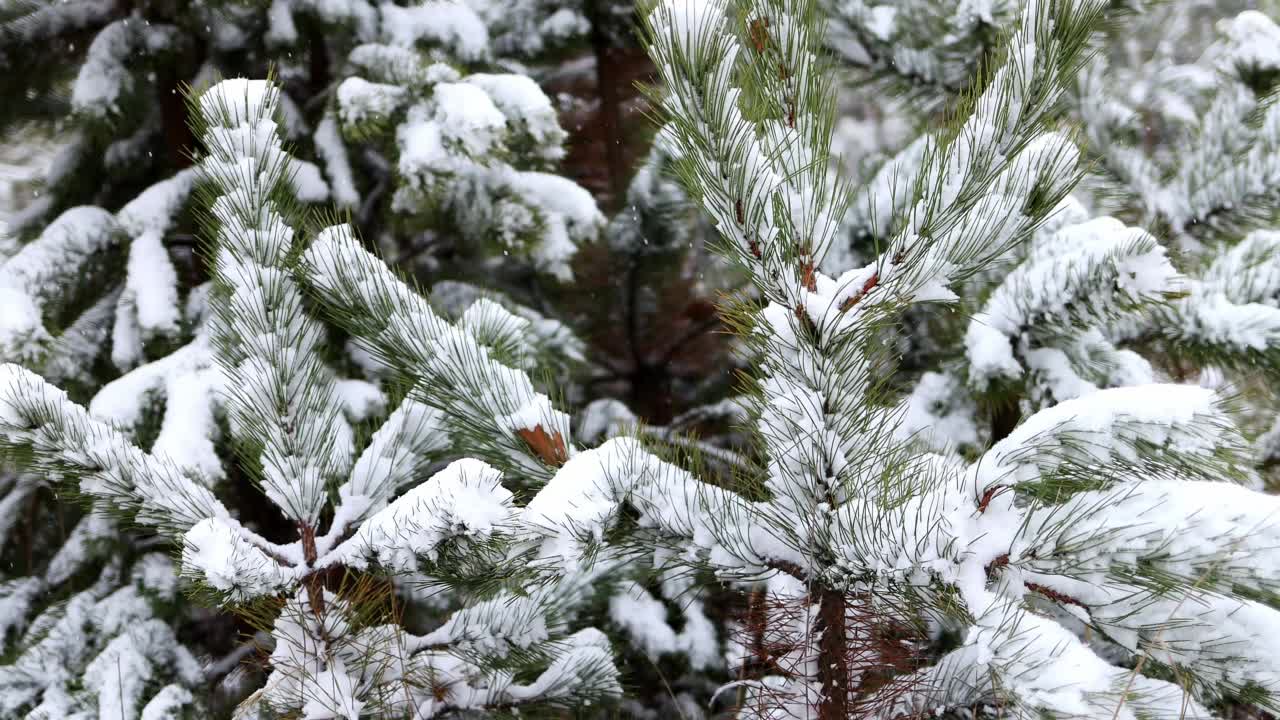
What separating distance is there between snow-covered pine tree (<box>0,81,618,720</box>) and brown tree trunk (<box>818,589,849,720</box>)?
0.39 m

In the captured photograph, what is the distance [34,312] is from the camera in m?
2.39

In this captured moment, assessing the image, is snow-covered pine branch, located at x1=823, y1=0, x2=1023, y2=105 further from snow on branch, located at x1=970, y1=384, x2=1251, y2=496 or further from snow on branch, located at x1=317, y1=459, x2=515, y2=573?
snow on branch, located at x1=317, y1=459, x2=515, y2=573

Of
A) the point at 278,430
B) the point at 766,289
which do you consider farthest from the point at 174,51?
the point at 766,289

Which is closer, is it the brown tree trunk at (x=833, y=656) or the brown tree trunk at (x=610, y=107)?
the brown tree trunk at (x=833, y=656)

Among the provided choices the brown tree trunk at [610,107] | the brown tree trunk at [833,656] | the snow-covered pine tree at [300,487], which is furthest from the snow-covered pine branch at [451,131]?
the brown tree trunk at [833,656]

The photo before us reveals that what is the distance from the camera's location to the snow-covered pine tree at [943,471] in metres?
0.93

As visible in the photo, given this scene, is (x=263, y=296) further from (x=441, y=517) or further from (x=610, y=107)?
(x=610, y=107)

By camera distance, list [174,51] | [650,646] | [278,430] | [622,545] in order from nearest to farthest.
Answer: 1. [622,545]
2. [278,430]
3. [650,646]
4. [174,51]

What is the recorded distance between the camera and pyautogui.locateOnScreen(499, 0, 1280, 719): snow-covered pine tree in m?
0.93

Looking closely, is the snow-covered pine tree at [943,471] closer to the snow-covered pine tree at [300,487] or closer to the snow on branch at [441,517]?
the snow on branch at [441,517]

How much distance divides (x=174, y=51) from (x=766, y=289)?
2.97 m

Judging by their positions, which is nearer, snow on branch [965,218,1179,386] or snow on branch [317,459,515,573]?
snow on branch [317,459,515,573]

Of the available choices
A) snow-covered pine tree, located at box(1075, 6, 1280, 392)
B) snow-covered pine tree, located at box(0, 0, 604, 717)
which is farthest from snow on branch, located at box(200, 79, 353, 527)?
snow-covered pine tree, located at box(1075, 6, 1280, 392)

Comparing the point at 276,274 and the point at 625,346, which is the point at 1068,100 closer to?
the point at 625,346
